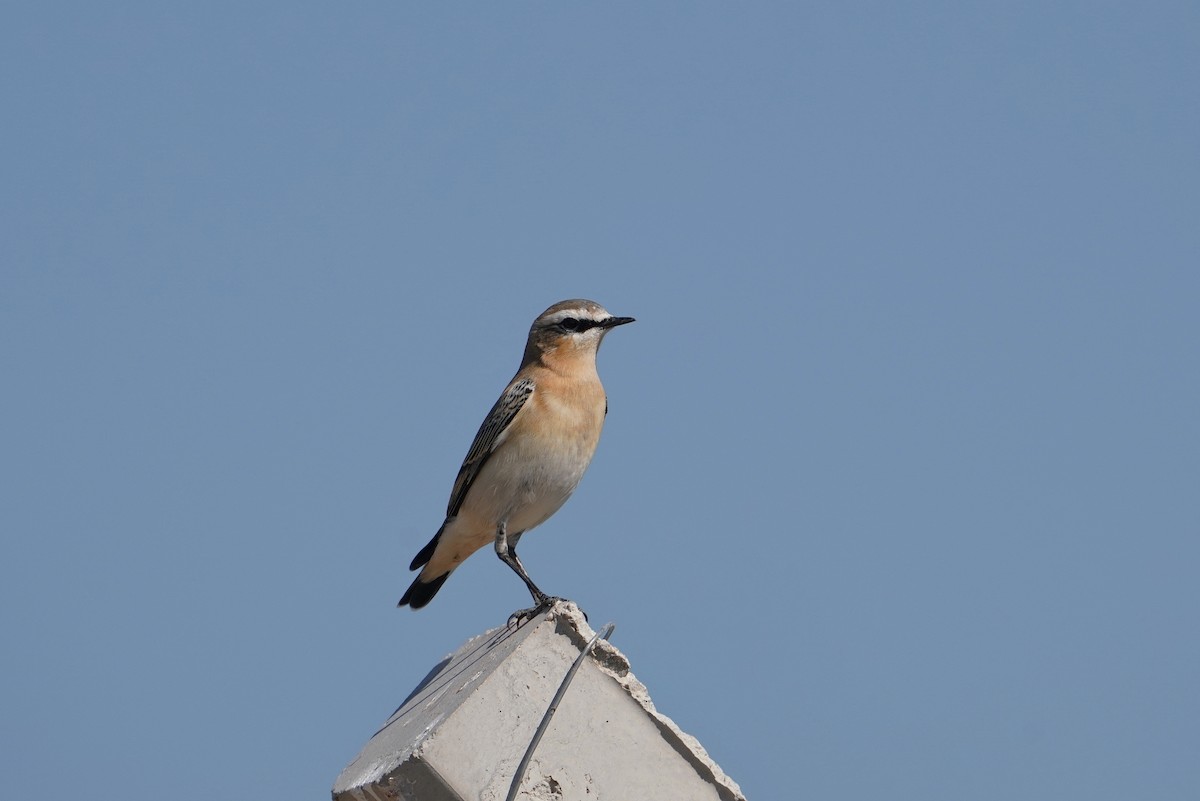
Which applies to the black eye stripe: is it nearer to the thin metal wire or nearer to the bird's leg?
the bird's leg

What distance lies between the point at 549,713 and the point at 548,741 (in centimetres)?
14

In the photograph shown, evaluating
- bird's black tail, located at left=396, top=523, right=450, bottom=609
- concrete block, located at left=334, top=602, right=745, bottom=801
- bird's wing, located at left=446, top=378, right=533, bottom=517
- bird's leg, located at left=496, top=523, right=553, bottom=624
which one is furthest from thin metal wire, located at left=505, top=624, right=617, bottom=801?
bird's black tail, located at left=396, top=523, right=450, bottom=609

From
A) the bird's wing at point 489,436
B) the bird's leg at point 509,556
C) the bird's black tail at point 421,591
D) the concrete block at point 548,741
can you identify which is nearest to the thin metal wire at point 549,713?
the concrete block at point 548,741

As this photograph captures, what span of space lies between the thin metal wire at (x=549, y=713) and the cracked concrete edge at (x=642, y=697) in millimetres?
57

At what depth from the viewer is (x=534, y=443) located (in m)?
9.47

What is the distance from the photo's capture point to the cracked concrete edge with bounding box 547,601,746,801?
19.0ft

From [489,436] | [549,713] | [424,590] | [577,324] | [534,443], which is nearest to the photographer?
[549,713]

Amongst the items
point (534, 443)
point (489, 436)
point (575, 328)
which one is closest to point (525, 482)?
point (534, 443)

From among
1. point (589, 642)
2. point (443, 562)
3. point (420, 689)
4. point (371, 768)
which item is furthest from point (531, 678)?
point (443, 562)

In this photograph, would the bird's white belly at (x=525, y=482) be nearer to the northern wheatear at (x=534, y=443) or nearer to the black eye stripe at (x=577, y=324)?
the northern wheatear at (x=534, y=443)

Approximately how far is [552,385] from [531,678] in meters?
4.20

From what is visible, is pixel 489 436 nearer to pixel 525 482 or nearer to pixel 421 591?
pixel 525 482

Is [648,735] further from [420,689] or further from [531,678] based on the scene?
[420,689]

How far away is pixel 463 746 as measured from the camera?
545 centimetres
